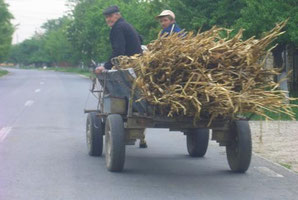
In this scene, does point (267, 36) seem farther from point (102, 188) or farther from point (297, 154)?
point (297, 154)

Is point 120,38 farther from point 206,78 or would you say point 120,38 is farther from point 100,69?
point 206,78

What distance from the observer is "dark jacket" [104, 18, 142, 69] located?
29.1 ft

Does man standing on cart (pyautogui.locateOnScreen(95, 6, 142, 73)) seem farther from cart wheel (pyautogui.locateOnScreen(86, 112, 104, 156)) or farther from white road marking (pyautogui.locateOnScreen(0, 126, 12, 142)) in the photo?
white road marking (pyautogui.locateOnScreen(0, 126, 12, 142))

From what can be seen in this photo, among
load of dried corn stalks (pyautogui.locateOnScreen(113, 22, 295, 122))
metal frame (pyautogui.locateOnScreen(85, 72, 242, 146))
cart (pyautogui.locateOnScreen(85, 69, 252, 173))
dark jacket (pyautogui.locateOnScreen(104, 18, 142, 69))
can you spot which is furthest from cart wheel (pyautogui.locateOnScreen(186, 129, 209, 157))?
load of dried corn stalks (pyautogui.locateOnScreen(113, 22, 295, 122))

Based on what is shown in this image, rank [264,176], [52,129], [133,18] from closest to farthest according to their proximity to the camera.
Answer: [264,176], [52,129], [133,18]

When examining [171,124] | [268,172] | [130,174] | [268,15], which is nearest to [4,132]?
[130,174]

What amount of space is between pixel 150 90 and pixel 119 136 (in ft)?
3.50

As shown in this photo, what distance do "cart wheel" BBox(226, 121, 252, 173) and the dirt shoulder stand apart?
25cm

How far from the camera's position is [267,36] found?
24.2 feet

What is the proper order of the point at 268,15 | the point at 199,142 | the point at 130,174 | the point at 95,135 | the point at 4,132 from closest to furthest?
the point at 130,174
the point at 95,135
the point at 199,142
the point at 4,132
the point at 268,15

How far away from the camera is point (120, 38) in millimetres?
8922

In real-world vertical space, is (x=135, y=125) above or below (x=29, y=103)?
above

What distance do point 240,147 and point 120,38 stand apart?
2393 mm

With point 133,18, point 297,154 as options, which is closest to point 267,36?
point 297,154
